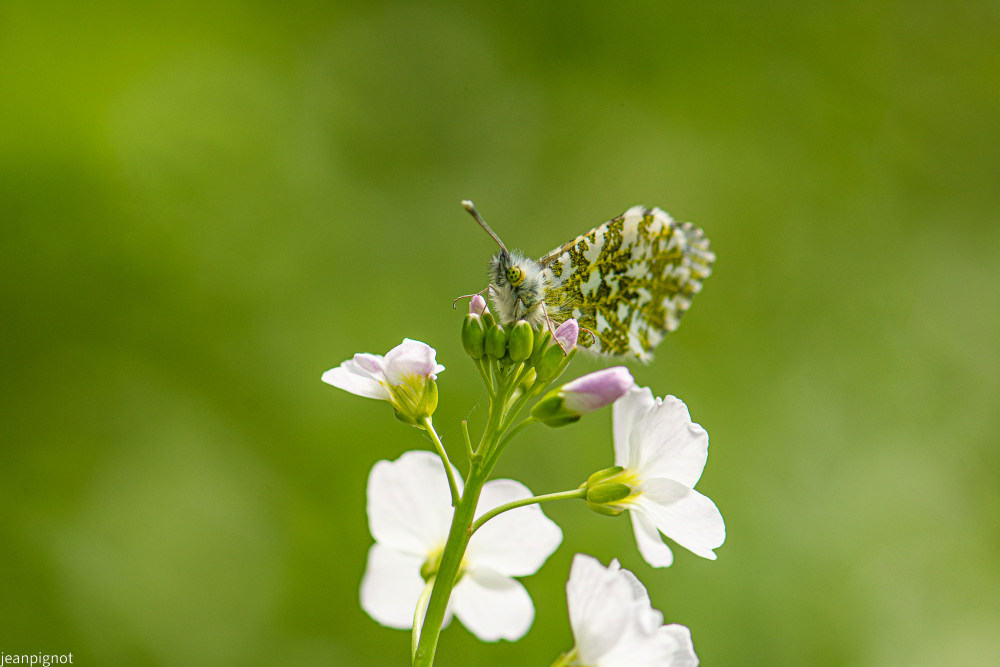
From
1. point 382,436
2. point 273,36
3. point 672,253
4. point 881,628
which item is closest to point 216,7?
point 273,36

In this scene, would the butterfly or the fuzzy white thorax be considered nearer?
the fuzzy white thorax

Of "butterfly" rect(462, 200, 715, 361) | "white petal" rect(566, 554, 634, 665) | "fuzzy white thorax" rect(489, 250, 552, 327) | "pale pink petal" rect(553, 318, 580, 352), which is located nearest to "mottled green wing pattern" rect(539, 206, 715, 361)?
"butterfly" rect(462, 200, 715, 361)

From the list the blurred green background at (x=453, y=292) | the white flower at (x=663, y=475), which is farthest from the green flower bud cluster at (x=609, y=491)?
the blurred green background at (x=453, y=292)

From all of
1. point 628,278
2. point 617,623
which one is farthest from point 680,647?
point 628,278

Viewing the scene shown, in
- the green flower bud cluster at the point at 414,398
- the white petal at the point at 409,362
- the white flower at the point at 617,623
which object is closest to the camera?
the white flower at the point at 617,623

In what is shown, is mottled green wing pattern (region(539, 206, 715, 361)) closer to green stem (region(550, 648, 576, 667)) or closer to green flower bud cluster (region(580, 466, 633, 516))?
green flower bud cluster (region(580, 466, 633, 516))

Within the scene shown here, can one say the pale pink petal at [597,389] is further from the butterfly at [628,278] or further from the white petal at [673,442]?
the butterfly at [628,278]

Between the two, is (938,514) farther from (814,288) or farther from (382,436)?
(382,436)

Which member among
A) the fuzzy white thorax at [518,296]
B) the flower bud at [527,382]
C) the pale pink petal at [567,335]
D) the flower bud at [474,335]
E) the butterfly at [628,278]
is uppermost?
the butterfly at [628,278]
